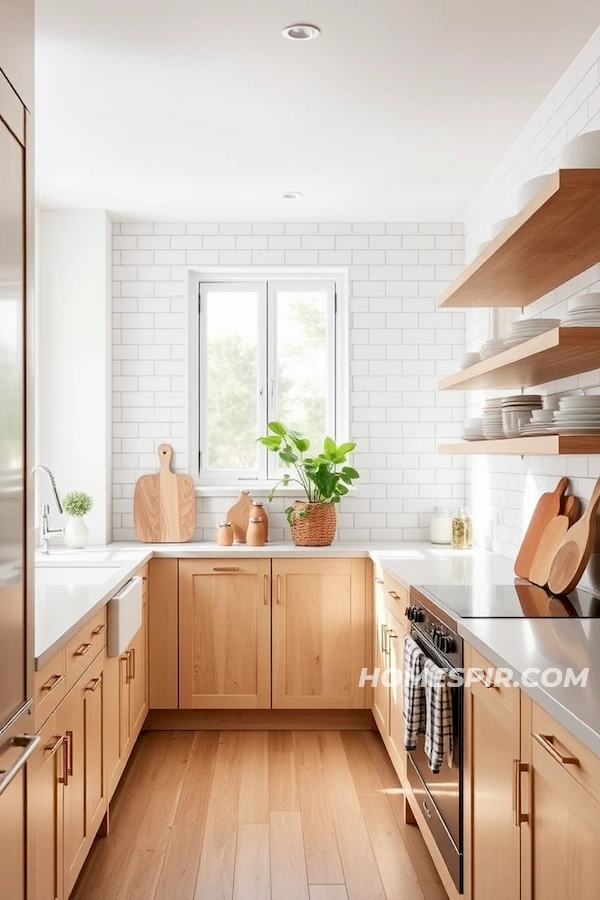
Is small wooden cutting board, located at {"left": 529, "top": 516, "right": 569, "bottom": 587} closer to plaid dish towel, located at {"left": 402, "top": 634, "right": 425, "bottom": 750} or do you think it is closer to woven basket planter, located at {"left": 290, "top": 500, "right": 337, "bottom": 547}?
plaid dish towel, located at {"left": 402, "top": 634, "right": 425, "bottom": 750}

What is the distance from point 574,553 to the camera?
267 cm

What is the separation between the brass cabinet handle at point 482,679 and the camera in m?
2.00

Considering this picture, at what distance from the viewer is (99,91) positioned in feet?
10.1

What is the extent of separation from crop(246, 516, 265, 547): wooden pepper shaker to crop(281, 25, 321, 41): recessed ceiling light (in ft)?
8.16

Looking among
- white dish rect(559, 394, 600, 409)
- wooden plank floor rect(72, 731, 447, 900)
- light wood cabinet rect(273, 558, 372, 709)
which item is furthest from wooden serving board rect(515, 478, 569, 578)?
light wood cabinet rect(273, 558, 372, 709)

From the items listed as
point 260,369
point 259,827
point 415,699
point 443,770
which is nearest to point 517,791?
point 443,770

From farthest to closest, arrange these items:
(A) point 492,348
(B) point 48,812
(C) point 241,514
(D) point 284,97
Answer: (C) point 241,514, (D) point 284,97, (A) point 492,348, (B) point 48,812

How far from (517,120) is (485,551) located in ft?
6.73

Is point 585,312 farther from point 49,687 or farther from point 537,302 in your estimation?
point 49,687

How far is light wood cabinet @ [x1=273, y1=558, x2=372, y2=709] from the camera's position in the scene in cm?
423

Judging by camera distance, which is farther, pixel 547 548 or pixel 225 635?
pixel 225 635

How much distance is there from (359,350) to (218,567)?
59.2 inches

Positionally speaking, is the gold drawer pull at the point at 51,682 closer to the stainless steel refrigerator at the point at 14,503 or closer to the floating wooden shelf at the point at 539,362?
the stainless steel refrigerator at the point at 14,503

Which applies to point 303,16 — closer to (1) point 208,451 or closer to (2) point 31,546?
(2) point 31,546
